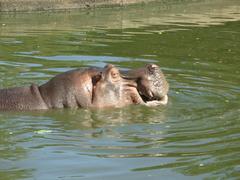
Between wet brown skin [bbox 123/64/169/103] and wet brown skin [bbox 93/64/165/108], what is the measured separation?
0.24 feet

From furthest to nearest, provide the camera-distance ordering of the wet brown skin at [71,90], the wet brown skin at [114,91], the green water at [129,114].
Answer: the wet brown skin at [114,91] < the wet brown skin at [71,90] < the green water at [129,114]

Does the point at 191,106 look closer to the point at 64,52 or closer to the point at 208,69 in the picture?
the point at 208,69

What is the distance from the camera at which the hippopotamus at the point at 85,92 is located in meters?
9.05

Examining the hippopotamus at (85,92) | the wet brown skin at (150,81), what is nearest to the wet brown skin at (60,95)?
the hippopotamus at (85,92)

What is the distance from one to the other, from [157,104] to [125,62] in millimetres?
3538

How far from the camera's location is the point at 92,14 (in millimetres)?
21641

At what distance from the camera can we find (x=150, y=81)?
9242mm

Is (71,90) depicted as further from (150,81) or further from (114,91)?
(150,81)

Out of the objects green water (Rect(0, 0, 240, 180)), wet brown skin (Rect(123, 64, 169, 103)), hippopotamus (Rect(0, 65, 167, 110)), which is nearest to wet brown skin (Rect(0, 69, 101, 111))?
hippopotamus (Rect(0, 65, 167, 110))

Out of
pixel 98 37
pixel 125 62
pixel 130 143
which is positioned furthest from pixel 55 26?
pixel 130 143

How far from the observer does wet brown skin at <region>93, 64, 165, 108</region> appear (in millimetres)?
9180

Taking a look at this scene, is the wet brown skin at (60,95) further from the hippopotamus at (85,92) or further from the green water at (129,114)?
the green water at (129,114)

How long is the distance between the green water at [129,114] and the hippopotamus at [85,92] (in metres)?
0.18

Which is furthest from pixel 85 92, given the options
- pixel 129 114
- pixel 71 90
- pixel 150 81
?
pixel 150 81
